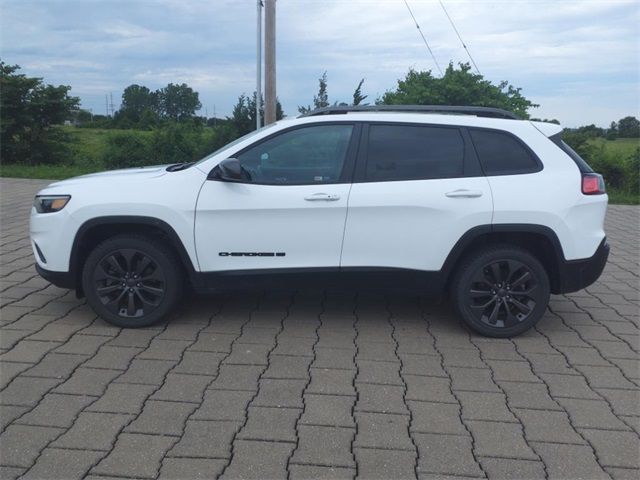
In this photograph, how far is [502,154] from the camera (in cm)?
528

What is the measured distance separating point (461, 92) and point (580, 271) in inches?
317

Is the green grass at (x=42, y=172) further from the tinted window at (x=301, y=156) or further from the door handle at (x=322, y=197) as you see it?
the door handle at (x=322, y=197)

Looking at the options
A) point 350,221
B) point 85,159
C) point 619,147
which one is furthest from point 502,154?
point 85,159

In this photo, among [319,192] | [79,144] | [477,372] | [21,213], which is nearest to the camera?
[477,372]

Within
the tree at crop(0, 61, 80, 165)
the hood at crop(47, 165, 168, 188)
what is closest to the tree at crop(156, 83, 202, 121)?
the tree at crop(0, 61, 80, 165)

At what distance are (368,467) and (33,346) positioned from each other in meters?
2.70

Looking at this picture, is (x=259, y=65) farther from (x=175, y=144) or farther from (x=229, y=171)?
(x=229, y=171)

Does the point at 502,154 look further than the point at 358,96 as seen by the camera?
No

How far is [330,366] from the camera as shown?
4637mm

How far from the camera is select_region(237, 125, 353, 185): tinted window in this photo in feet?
17.1

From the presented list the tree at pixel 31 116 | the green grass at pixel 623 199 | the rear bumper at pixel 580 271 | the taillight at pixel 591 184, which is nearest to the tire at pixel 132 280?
the rear bumper at pixel 580 271

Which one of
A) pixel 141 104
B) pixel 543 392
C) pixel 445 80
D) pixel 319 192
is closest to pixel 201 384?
pixel 319 192

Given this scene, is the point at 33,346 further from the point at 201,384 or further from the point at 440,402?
the point at 440,402

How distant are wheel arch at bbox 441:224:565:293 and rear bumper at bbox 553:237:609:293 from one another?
0.11 ft
